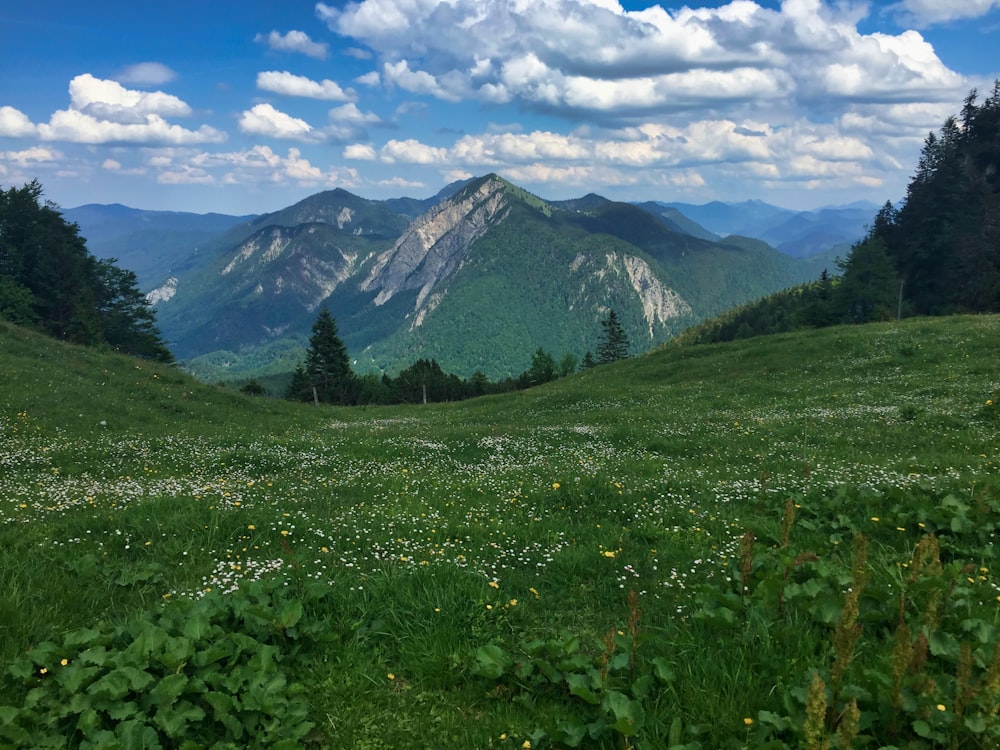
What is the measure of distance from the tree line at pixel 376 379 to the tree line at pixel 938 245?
145 feet

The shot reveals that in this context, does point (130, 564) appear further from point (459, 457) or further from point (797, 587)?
point (459, 457)

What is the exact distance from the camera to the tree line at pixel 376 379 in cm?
8369

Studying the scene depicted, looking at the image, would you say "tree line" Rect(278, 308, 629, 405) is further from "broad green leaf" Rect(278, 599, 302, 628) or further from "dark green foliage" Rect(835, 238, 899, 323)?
"broad green leaf" Rect(278, 599, 302, 628)

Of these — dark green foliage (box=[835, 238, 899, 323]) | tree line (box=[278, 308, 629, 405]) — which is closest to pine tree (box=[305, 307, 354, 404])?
tree line (box=[278, 308, 629, 405])

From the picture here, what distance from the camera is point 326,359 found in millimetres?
84812

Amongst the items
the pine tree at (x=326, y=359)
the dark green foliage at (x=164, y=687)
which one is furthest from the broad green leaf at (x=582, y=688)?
the pine tree at (x=326, y=359)

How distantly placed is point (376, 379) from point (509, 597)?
10834 centimetres

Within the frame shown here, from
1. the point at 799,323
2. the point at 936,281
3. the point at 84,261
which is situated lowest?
the point at 799,323

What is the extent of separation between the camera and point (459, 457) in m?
16.6

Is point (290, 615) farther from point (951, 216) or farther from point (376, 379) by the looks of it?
point (376, 379)

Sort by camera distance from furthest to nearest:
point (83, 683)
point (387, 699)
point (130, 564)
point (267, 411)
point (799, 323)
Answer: point (799, 323) < point (267, 411) < point (130, 564) < point (387, 699) < point (83, 683)

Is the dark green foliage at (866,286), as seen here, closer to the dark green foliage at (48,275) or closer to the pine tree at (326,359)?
the pine tree at (326,359)

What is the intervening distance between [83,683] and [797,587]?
257 inches

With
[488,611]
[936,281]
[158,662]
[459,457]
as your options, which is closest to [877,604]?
[488,611]
